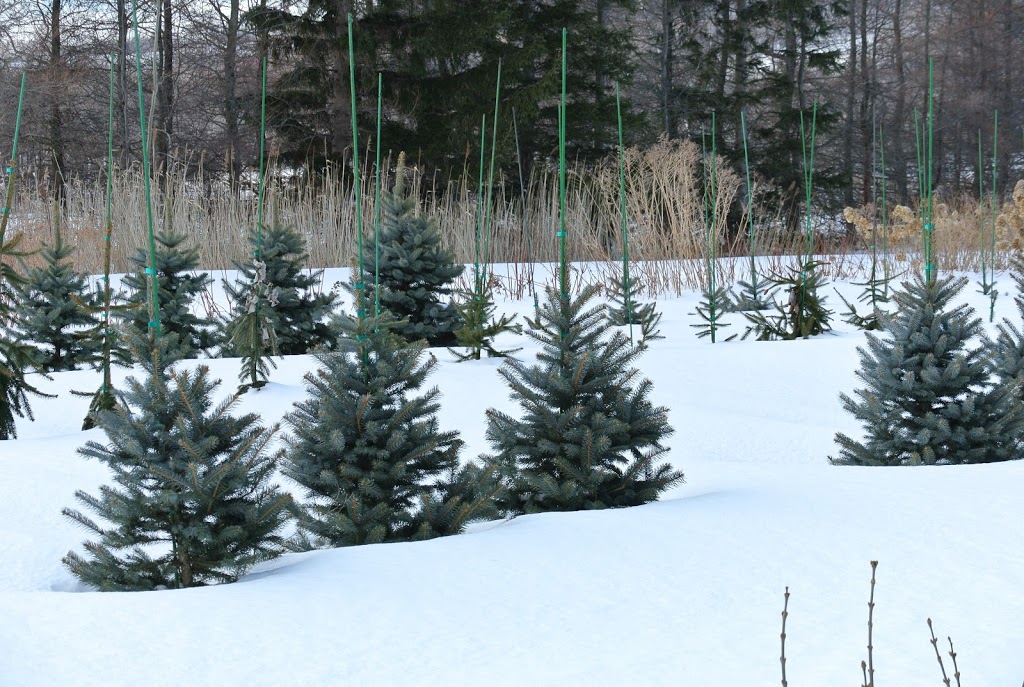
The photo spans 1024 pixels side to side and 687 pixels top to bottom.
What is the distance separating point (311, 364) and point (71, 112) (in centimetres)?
1157

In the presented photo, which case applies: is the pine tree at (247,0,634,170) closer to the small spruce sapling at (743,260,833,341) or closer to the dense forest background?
the dense forest background

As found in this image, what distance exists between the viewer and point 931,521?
2098 mm

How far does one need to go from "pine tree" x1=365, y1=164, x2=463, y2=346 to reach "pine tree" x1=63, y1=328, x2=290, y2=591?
272cm

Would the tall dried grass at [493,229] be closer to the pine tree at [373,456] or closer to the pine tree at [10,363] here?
the pine tree at [10,363]

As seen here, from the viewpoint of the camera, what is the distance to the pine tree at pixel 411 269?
473 cm

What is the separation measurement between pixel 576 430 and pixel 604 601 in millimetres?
688

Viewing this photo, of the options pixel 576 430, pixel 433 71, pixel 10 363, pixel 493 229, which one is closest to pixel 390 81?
pixel 433 71

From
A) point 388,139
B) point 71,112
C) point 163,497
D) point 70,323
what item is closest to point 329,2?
point 388,139

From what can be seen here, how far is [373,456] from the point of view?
225 cm

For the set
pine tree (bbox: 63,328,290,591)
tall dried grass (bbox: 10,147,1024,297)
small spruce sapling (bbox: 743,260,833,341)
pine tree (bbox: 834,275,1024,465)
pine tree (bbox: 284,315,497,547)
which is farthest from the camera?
tall dried grass (bbox: 10,147,1024,297)

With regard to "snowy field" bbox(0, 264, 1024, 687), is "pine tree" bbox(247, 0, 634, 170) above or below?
above

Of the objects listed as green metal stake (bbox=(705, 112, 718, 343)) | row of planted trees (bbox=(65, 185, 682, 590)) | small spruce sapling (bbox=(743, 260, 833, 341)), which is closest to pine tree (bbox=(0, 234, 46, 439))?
row of planted trees (bbox=(65, 185, 682, 590))

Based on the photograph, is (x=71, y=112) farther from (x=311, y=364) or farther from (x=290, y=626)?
(x=290, y=626)

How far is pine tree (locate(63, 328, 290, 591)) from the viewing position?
1896mm
